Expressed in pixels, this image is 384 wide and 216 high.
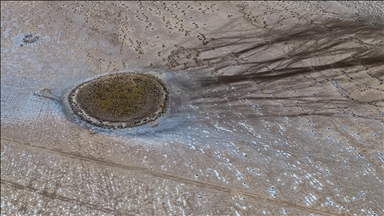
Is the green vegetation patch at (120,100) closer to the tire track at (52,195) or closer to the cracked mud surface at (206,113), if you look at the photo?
the cracked mud surface at (206,113)

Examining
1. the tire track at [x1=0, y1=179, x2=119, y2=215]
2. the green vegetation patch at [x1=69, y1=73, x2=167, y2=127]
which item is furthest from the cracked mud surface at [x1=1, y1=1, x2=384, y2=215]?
the green vegetation patch at [x1=69, y1=73, x2=167, y2=127]

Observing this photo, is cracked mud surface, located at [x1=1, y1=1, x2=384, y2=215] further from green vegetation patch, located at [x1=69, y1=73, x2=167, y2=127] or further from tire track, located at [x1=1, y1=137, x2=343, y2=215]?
green vegetation patch, located at [x1=69, y1=73, x2=167, y2=127]

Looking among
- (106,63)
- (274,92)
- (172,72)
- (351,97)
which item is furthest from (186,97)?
(351,97)

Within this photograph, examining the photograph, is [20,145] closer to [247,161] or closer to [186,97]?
[186,97]

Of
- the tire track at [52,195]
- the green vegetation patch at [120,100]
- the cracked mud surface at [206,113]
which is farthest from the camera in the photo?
the green vegetation patch at [120,100]

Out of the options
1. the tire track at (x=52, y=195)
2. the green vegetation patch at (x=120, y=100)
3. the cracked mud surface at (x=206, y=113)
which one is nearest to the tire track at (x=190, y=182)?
the cracked mud surface at (x=206, y=113)

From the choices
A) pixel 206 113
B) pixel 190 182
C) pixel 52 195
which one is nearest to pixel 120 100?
pixel 206 113

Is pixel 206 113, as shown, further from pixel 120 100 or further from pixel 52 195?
pixel 52 195
